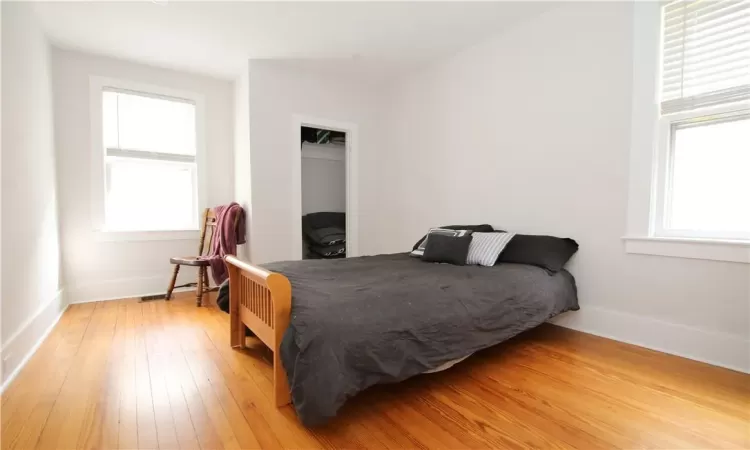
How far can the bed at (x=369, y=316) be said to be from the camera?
138cm

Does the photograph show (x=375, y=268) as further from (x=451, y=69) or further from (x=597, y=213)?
(x=451, y=69)

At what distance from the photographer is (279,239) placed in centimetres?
366

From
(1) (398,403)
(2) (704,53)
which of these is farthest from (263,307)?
(2) (704,53)

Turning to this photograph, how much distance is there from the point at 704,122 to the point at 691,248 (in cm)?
78

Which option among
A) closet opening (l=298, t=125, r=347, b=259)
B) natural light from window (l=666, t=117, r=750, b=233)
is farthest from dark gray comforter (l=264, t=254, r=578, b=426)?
closet opening (l=298, t=125, r=347, b=259)

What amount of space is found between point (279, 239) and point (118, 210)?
5.47 ft

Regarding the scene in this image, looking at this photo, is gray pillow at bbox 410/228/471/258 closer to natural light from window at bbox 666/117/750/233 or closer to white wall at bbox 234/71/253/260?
natural light from window at bbox 666/117/750/233

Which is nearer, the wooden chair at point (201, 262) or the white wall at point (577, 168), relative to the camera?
the white wall at point (577, 168)

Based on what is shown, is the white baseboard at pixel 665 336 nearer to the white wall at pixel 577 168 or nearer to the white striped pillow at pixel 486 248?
the white wall at pixel 577 168

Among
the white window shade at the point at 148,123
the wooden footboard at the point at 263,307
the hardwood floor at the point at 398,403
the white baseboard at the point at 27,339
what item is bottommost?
the hardwood floor at the point at 398,403

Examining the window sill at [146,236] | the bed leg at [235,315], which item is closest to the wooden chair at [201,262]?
the window sill at [146,236]

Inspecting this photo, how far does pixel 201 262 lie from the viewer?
3289 mm

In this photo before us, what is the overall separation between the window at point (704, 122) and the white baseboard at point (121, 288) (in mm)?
4387

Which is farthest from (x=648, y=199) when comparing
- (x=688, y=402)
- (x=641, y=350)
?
(x=688, y=402)
